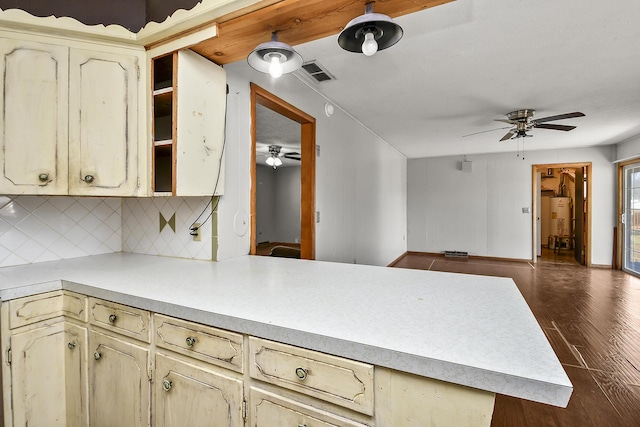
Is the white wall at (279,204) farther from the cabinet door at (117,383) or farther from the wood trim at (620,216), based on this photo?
the cabinet door at (117,383)

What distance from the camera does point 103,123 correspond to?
159 cm

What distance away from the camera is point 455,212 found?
7.70 m

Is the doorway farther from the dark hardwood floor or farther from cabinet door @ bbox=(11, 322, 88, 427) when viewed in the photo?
cabinet door @ bbox=(11, 322, 88, 427)

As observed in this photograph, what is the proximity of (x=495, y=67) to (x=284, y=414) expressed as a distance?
9.89 feet

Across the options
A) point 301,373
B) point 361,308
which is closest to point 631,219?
point 361,308

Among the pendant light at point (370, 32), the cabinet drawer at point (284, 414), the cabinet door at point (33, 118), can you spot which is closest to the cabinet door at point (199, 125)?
the cabinet door at point (33, 118)

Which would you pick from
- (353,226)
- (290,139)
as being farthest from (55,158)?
(290,139)

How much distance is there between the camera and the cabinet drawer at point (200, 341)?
1015 mm

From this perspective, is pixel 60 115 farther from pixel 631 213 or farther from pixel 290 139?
pixel 631 213

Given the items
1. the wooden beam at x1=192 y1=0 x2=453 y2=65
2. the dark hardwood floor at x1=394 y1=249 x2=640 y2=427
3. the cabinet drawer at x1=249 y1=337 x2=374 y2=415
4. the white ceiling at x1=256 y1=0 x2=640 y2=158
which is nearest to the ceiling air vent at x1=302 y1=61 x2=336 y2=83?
the white ceiling at x1=256 y1=0 x2=640 y2=158

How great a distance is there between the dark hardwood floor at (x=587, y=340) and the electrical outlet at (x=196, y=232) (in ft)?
6.99

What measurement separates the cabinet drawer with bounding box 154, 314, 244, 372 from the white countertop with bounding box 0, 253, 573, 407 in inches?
1.5

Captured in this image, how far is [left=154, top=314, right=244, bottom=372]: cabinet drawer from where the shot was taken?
3.33 feet

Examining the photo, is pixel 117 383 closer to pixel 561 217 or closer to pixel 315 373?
pixel 315 373
